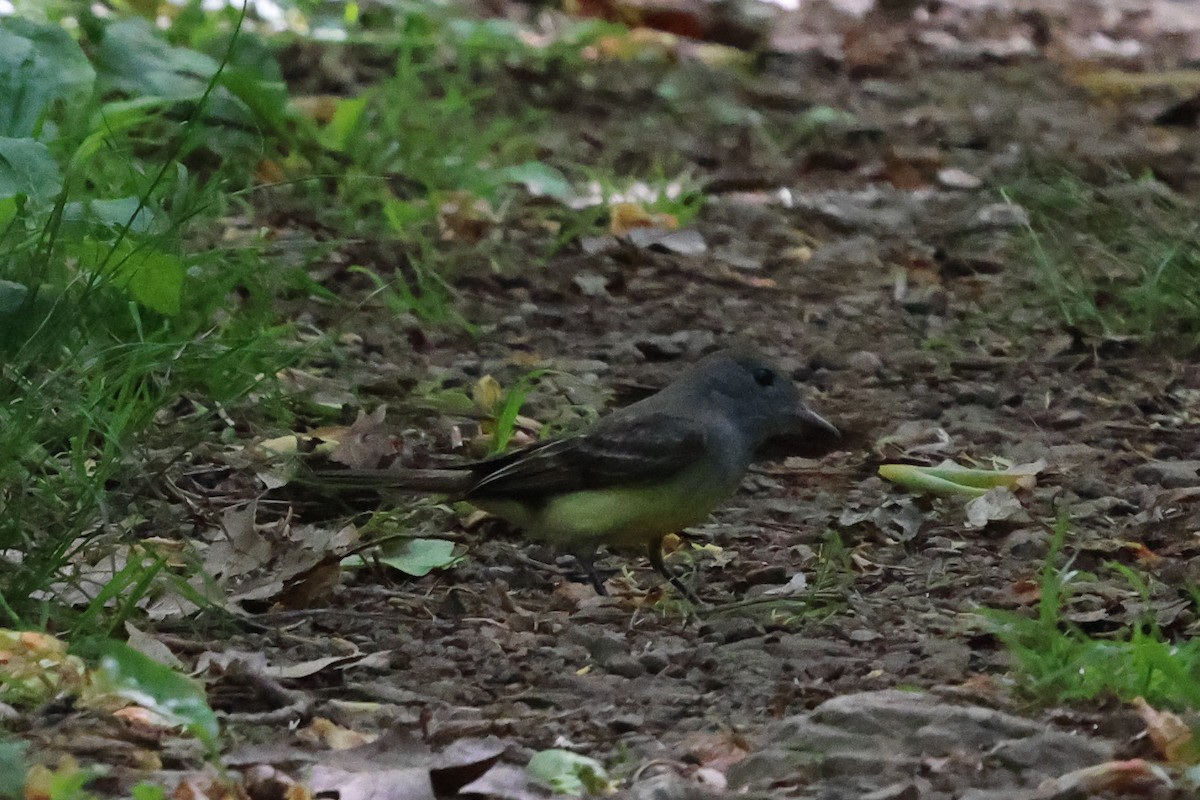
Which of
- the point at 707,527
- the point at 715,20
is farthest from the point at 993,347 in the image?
the point at 715,20

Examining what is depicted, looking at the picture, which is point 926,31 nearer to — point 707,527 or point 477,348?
point 477,348

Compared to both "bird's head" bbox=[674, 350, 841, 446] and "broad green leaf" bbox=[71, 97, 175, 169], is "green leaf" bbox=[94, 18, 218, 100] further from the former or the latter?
"bird's head" bbox=[674, 350, 841, 446]

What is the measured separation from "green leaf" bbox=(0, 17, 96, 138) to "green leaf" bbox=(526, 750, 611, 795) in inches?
99.3

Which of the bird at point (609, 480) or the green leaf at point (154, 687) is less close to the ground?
the green leaf at point (154, 687)

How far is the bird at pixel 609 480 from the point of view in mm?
4941

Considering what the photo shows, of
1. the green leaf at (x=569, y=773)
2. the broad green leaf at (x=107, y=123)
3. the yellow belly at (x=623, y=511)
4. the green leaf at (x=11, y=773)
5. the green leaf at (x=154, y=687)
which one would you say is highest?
the broad green leaf at (x=107, y=123)

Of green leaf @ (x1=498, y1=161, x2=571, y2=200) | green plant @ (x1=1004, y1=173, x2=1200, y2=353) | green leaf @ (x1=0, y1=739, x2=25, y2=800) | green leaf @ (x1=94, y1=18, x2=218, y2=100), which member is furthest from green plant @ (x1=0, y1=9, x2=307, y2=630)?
green plant @ (x1=1004, y1=173, x2=1200, y2=353)

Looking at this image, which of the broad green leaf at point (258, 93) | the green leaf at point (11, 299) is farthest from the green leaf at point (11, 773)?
the broad green leaf at point (258, 93)

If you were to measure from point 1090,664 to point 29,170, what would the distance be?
8.82ft

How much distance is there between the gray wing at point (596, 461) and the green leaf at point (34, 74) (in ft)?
4.89

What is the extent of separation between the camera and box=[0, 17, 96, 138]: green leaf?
498 centimetres

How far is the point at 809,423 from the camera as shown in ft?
18.1

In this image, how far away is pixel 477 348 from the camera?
666 cm

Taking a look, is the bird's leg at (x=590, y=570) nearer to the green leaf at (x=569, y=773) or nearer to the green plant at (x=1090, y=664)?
the green plant at (x=1090, y=664)
